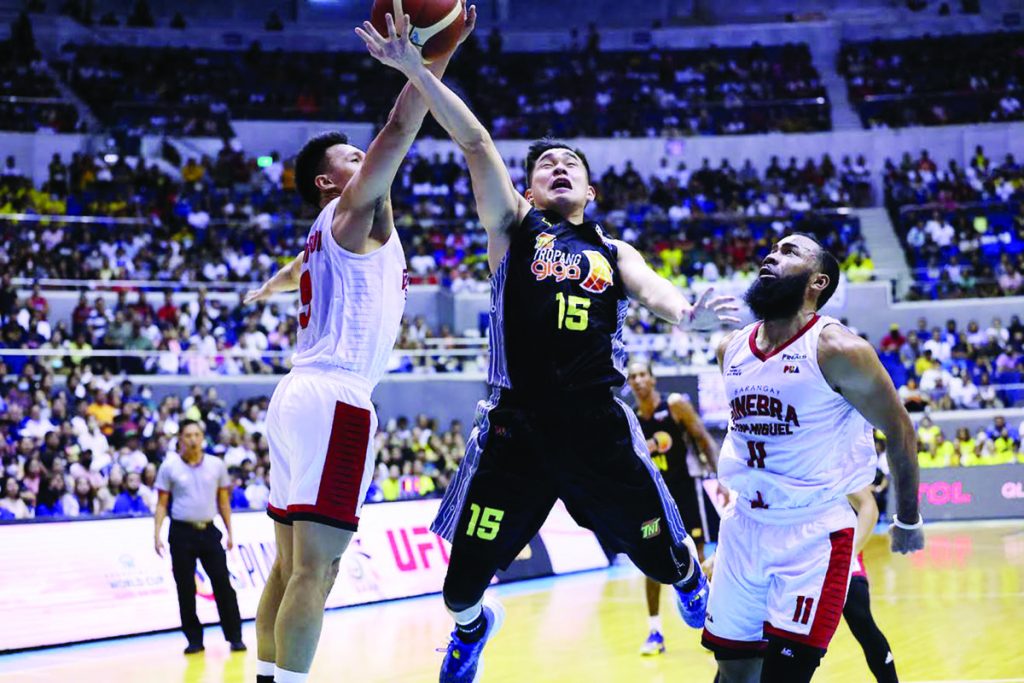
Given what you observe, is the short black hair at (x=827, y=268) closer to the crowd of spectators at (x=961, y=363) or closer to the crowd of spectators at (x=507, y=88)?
the crowd of spectators at (x=961, y=363)

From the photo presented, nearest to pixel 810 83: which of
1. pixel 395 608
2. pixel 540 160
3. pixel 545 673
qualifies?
pixel 395 608

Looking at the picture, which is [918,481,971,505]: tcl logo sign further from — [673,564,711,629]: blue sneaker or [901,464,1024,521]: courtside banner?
[673,564,711,629]: blue sneaker

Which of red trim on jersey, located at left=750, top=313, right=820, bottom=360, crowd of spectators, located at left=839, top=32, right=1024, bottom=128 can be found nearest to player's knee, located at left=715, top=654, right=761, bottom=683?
red trim on jersey, located at left=750, top=313, right=820, bottom=360

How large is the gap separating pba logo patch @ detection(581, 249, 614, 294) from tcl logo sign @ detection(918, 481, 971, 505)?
18753 millimetres

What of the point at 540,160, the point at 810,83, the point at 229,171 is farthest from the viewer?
the point at 810,83

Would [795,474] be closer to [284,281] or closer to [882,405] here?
[882,405]

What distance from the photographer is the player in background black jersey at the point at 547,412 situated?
516 centimetres

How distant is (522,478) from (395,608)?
8.12m

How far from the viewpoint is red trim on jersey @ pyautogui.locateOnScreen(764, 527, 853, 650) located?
16.0 feet

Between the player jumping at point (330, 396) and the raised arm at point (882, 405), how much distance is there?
2.00 m

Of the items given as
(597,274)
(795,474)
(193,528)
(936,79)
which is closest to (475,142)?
(597,274)

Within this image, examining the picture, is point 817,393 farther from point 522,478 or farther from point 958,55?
point 958,55

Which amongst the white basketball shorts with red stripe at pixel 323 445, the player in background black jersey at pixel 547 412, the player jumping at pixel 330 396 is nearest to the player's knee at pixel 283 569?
the player jumping at pixel 330 396

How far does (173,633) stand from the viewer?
11.5 m
